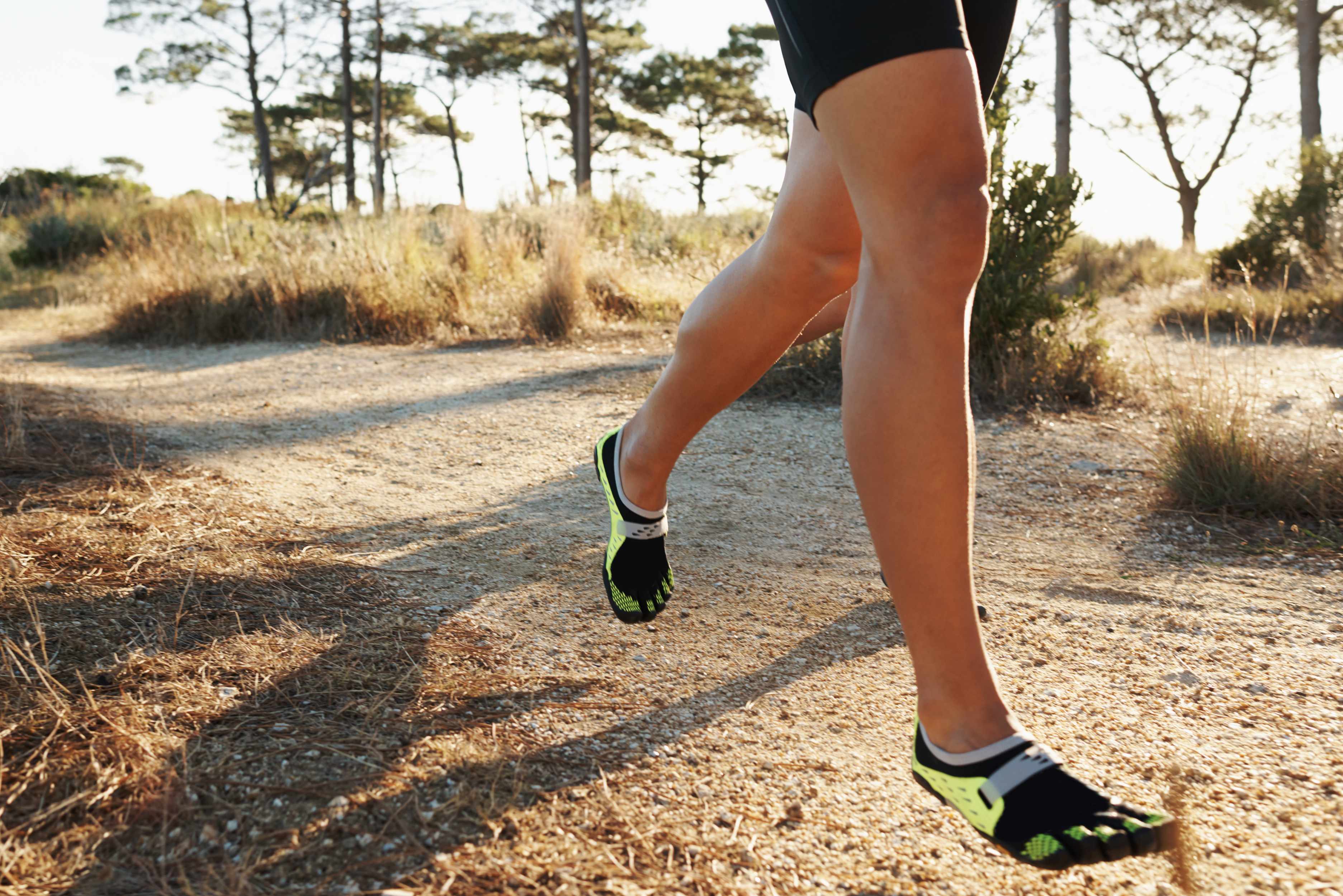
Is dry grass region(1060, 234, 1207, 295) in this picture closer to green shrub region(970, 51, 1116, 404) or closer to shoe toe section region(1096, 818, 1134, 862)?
green shrub region(970, 51, 1116, 404)

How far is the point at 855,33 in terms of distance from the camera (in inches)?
38.1

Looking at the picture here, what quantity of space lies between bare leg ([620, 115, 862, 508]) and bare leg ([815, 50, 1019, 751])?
0.22 meters

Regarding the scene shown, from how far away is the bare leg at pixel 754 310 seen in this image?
50.5 inches

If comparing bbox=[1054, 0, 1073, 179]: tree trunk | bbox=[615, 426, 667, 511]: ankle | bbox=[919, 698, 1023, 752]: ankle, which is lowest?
bbox=[919, 698, 1023, 752]: ankle

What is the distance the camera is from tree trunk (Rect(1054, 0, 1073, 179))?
12336 millimetres

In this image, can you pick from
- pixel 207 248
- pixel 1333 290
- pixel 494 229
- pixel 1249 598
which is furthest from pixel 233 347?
pixel 1333 290

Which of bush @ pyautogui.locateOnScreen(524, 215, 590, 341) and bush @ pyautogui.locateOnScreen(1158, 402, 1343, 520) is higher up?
bush @ pyautogui.locateOnScreen(524, 215, 590, 341)

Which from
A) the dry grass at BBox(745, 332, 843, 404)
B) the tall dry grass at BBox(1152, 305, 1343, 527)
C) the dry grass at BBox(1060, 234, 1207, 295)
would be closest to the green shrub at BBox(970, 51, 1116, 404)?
the dry grass at BBox(745, 332, 843, 404)

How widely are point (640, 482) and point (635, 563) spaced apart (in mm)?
151

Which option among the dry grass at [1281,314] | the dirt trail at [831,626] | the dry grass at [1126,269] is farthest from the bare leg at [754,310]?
the dry grass at [1126,269]

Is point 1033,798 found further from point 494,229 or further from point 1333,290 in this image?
point 494,229

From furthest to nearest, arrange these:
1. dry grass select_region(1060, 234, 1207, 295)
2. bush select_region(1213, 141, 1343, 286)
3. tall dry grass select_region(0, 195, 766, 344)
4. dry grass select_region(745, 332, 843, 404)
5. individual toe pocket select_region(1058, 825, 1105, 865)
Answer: dry grass select_region(1060, 234, 1207, 295) < bush select_region(1213, 141, 1343, 286) < tall dry grass select_region(0, 195, 766, 344) < dry grass select_region(745, 332, 843, 404) < individual toe pocket select_region(1058, 825, 1105, 865)

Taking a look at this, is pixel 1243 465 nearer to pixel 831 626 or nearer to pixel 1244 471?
pixel 1244 471

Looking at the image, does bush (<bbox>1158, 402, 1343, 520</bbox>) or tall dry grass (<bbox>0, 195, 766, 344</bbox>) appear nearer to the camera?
bush (<bbox>1158, 402, 1343, 520</bbox>)
